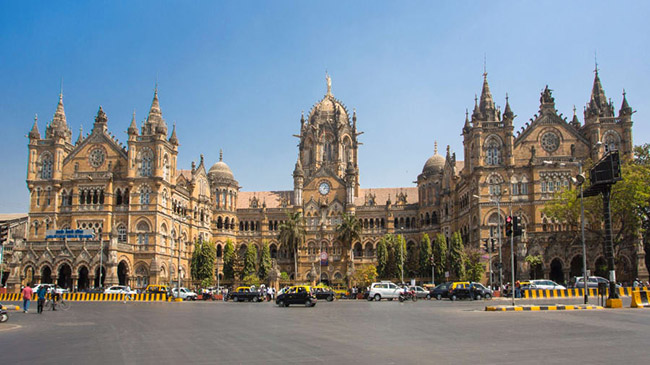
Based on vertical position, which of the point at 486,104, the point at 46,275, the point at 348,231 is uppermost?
the point at 486,104

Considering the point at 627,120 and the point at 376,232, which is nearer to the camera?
the point at 627,120

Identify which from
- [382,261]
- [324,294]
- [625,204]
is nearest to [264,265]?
[382,261]

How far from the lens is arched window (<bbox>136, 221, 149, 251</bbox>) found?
7594 centimetres

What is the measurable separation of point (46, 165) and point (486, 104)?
191 feet

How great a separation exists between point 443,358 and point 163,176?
222 ft

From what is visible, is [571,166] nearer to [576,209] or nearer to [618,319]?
[576,209]

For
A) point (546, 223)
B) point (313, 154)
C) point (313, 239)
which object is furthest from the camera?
point (313, 154)

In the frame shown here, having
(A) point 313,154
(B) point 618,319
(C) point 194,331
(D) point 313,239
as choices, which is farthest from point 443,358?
(A) point 313,154

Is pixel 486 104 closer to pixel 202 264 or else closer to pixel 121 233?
pixel 202 264

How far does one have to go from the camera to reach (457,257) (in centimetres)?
7256

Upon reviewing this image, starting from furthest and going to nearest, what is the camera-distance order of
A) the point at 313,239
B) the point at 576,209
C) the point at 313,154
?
the point at 313,154 < the point at 313,239 < the point at 576,209

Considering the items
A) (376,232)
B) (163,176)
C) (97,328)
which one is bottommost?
(97,328)

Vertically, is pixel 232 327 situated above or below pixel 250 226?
below

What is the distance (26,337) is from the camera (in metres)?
21.2
